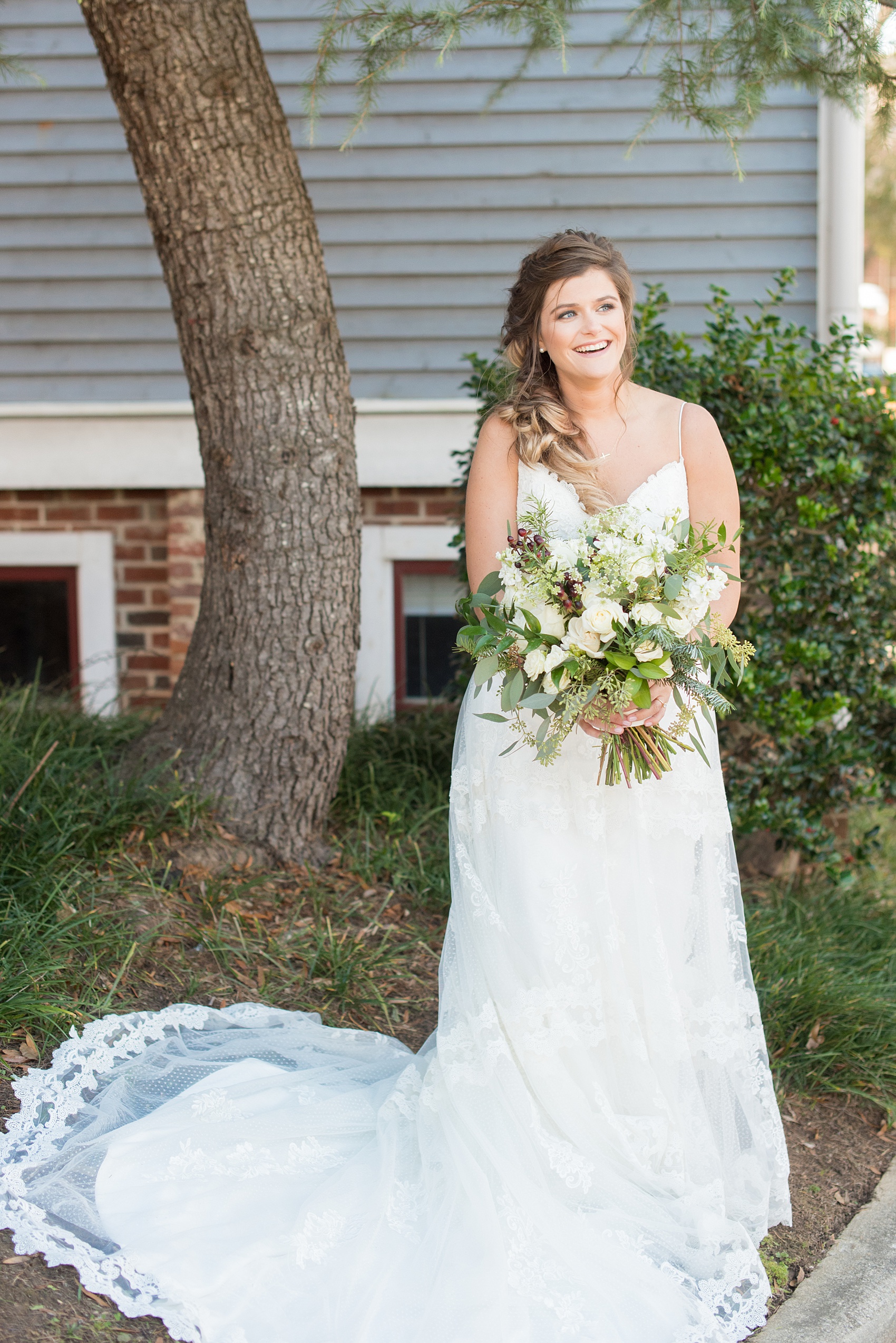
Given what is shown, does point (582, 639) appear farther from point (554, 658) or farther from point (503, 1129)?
point (503, 1129)

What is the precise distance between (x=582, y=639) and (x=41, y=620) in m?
4.46

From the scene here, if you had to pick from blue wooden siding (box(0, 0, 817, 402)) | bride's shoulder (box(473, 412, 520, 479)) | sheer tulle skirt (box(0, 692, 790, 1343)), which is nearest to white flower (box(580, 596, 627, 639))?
sheer tulle skirt (box(0, 692, 790, 1343))

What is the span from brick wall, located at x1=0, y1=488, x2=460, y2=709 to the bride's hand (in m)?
3.26

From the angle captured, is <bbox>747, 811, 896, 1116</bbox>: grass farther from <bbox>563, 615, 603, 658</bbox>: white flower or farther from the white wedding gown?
<bbox>563, 615, 603, 658</bbox>: white flower

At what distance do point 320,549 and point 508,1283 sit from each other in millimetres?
2402

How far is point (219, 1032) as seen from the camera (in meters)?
2.99

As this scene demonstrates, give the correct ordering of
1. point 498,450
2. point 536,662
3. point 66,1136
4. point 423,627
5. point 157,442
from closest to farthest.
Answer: point 536,662 → point 66,1136 → point 498,450 → point 157,442 → point 423,627

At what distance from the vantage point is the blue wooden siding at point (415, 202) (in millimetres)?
5383

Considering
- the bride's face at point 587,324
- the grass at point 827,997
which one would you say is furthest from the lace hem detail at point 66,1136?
the bride's face at point 587,324

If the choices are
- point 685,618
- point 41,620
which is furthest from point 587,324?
point 41,620

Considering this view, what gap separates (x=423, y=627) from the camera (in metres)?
5.84

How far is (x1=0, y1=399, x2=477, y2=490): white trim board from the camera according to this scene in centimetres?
543

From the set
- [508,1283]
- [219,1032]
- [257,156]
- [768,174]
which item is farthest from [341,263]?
[508,1283]

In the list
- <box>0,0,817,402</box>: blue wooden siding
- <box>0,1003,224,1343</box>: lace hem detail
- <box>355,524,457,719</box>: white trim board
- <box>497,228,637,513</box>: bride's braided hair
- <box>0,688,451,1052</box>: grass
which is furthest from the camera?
<box>355,524,457,719</box>: white trim board
